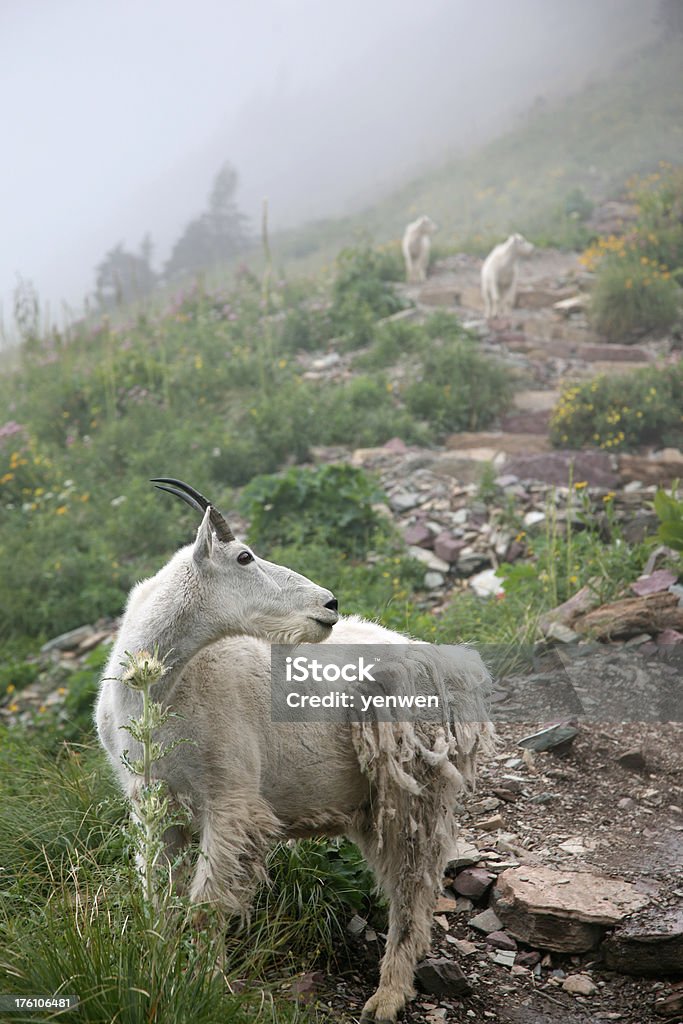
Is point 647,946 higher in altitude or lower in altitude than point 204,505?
lower

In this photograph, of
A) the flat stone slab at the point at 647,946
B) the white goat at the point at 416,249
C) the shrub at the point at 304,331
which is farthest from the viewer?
the white goat at the point at 416,249

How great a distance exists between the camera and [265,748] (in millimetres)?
2893

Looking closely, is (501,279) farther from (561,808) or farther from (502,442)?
(561,808)

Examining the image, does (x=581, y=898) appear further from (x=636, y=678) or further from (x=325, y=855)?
(x=636, y=678)

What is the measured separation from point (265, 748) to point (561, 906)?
1226 mm

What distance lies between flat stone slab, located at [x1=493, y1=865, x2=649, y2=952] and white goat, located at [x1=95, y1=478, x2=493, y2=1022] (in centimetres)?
43

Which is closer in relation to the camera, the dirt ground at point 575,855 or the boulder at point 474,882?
the dirt ground at point 575,855

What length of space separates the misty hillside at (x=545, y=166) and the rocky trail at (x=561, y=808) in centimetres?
553

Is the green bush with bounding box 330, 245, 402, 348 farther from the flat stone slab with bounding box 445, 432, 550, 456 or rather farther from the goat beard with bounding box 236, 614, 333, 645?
the goat beard with bounding box 236, 614, 333, 645

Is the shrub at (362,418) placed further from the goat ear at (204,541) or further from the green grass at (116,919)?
the goat ear at (204,541)

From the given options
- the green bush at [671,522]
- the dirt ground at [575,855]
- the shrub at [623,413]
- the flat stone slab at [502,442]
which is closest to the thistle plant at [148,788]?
the dirt ground at [575,855]

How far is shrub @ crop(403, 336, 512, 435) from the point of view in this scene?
895cm
